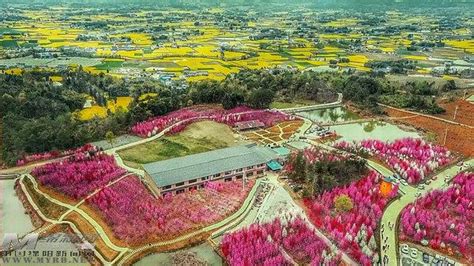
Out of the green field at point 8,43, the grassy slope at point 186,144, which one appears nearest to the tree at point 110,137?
the grassy slope at point 186,144

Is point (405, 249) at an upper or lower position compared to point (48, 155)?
lower

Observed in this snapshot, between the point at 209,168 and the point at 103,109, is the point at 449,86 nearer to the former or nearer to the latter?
the point at 209,168

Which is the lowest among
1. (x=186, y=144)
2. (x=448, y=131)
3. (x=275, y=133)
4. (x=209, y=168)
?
(x=448, y=131)

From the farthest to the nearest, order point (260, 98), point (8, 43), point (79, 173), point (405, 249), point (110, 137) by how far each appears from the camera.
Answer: point (8, 43)
point (260, 98)
point (110, 137)
point (79, 173)
point (405, 249)

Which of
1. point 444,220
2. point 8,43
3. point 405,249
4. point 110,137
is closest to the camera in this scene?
point 405,249

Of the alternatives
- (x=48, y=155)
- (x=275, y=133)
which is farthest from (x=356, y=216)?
(x=48, y=155)

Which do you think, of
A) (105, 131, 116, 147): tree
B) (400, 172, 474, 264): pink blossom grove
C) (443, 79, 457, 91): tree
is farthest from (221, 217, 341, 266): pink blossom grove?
(443, 79, 457, 91): tree

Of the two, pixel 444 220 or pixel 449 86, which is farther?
pixel 449 86
